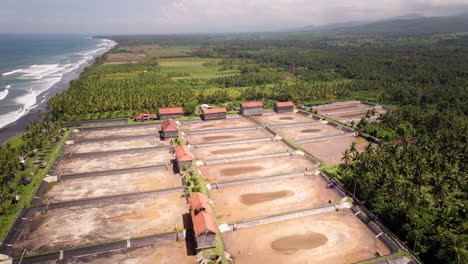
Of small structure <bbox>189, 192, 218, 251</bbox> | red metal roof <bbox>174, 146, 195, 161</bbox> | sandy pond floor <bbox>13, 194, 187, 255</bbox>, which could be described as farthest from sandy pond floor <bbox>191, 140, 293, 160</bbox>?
small structure <bbox>189, 192, 218, 251</bbox>

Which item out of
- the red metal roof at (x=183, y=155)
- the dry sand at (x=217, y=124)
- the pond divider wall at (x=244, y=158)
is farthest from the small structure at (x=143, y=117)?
the pond divider wall at (x=244, y=158)

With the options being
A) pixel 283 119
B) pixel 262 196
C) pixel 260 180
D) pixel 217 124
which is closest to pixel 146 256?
pixel 262 196

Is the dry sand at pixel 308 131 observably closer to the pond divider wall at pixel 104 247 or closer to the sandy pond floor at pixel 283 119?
the sandy pond floor at pixel 283 119

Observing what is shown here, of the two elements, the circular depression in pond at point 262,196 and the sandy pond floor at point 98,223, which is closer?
the sandy pond floor at point 98,223

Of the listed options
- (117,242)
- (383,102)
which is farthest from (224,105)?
(117,242)

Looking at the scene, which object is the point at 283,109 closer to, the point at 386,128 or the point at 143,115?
the point at 386,128

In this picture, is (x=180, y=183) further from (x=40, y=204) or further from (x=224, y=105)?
(x=224, y=105)
